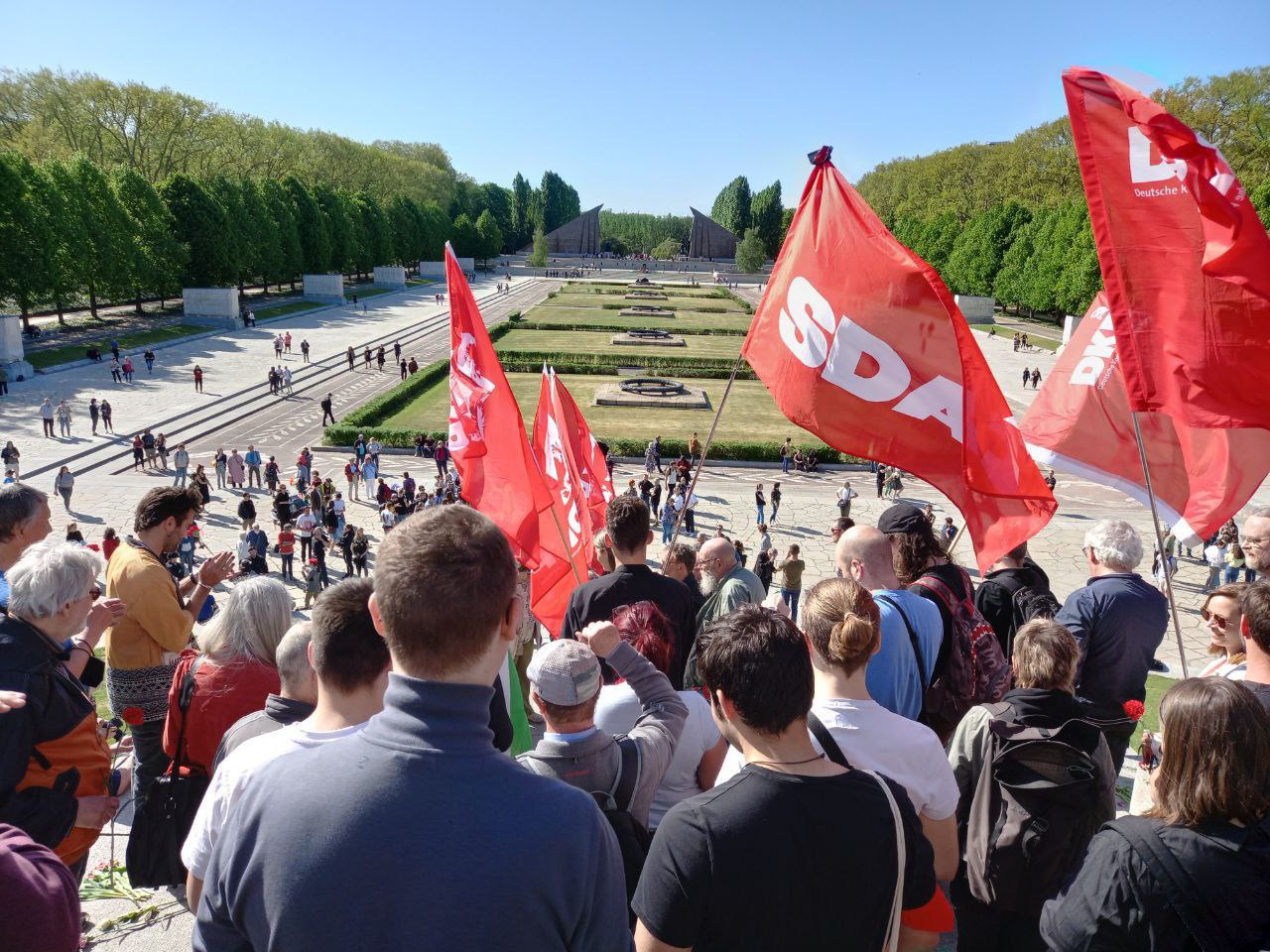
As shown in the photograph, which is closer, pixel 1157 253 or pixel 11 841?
pixel 11 841

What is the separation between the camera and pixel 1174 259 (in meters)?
4.70

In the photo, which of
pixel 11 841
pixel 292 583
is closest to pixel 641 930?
pixel 11 841

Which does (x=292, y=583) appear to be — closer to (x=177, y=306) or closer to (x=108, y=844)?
(x=108, y=844)

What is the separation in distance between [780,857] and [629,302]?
231 feet

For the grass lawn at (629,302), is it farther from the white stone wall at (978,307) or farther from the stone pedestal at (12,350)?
the stone pedestal at (12,350)

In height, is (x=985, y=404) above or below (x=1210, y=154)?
below

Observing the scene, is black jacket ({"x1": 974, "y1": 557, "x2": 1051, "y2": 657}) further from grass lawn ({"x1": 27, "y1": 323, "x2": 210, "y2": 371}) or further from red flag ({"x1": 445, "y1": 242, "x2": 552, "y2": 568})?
grass lawn ({"x1": 27, "y1": 323, "x2": 210, "y2": 371})

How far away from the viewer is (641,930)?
2.15 meters

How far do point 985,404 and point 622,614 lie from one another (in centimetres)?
270

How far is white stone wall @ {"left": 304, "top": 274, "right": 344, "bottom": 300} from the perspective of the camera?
62.0 meters

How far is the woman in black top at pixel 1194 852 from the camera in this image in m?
2.18

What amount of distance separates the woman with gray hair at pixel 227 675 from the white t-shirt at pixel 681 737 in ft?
4.60

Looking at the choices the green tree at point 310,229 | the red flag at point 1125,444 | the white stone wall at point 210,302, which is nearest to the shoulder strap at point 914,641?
the red flag at point 1125,444

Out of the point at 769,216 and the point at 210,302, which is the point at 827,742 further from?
the point at 769,216
